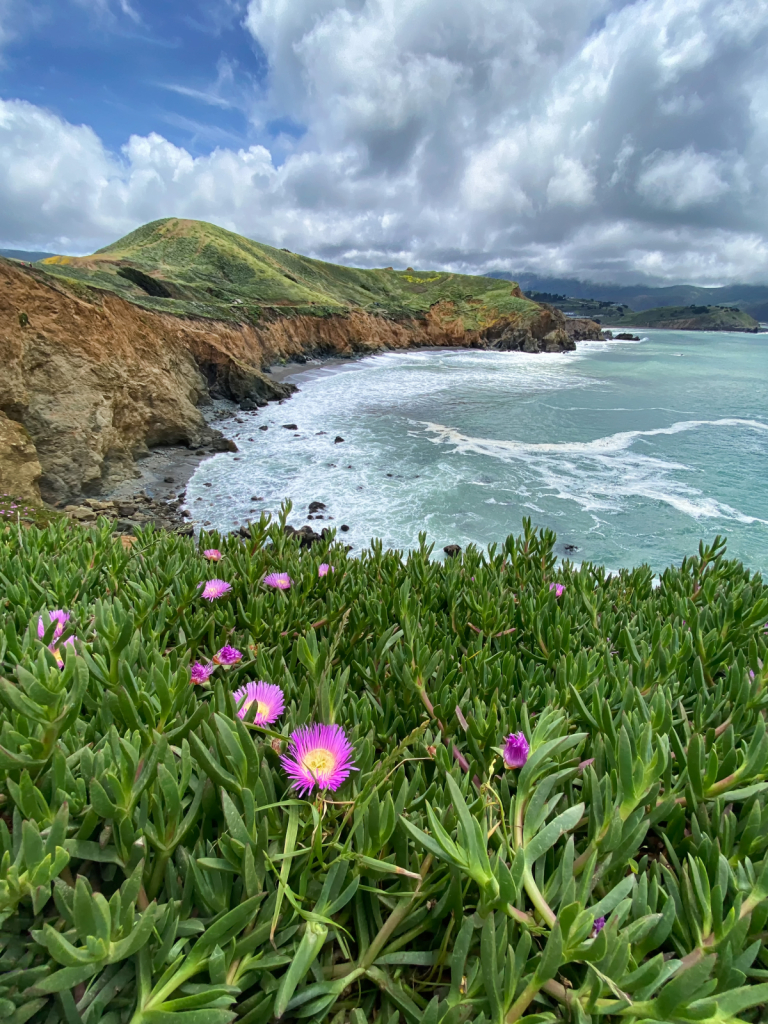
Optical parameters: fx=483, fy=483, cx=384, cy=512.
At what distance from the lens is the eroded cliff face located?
10.7 meters

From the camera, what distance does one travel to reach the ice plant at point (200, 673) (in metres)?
1.37

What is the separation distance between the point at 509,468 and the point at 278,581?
1465 centimetres

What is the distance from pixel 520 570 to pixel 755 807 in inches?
71.4

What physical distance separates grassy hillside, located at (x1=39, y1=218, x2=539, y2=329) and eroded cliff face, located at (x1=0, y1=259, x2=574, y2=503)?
452cm

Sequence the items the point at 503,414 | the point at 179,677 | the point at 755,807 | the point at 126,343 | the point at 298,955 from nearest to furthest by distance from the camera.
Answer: the point at 298,955 < the point at 755,807 < the point at 179,677 < the point at 126,343 < the point at 503,414

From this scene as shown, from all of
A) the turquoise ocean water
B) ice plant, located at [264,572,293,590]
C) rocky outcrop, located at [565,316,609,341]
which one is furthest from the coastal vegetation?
ice plant, located at [264,572,293,590]

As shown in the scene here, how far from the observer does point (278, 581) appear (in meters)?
2.06

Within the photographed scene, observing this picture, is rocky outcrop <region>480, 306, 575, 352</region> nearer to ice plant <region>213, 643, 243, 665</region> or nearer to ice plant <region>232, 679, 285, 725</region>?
ice plant <region>213, 643, 243, 665</region>

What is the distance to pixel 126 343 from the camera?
14906 mm

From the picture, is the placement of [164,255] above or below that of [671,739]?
above

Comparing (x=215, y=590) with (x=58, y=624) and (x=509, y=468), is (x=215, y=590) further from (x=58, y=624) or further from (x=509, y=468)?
(x=509, y=468)

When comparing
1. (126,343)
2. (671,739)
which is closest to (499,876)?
(671,739)

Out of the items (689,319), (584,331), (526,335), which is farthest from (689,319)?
(526,335)

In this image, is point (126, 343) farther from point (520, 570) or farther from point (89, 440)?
point (520, 570)
